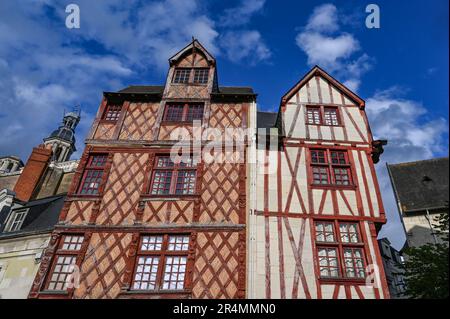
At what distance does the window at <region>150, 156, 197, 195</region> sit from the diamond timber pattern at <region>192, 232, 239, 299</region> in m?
1.70

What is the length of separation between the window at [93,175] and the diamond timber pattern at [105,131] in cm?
68

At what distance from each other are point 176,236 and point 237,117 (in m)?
4.74

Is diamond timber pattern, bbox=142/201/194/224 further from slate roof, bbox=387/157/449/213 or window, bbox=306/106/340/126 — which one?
slate roof, bbox=387/157/449/213

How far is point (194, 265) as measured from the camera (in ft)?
26.9

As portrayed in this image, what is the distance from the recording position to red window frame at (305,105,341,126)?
1108 cm

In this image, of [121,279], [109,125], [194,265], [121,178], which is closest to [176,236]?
[194,265]

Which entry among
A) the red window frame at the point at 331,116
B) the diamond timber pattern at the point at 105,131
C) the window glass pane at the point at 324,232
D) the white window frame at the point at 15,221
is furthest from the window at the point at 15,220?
the red window frame at the point at 331,116

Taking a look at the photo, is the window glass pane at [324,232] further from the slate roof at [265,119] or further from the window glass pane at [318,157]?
the slate roof at [265,119]

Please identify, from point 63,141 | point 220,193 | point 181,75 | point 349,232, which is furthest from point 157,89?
point 63,141

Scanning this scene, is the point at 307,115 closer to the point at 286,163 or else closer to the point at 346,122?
the point at 346,122

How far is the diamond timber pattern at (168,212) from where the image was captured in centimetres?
895

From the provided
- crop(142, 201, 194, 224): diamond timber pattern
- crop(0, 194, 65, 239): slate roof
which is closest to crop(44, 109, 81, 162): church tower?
crop(0, 194, 65, 239): slate roof

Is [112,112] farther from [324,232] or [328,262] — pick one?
[328,262]

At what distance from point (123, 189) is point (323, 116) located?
7279 millimetres
